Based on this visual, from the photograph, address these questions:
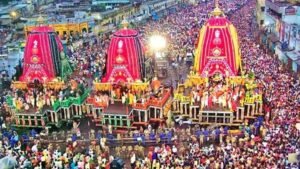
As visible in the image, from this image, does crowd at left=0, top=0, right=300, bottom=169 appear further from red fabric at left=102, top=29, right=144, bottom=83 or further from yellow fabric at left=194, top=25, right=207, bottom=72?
yellow fabric at left=194, top=25, right=207, bottom=72

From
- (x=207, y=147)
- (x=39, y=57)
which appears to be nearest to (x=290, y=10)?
(x=207, y=147)

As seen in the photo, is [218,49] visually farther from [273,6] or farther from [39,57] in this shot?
[273,6]

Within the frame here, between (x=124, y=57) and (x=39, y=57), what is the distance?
597 cm

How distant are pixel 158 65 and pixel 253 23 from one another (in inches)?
943

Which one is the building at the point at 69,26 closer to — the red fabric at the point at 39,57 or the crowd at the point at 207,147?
the red fabric at the point at 39,57

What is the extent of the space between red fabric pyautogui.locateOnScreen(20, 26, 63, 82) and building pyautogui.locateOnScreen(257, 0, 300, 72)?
724 inches

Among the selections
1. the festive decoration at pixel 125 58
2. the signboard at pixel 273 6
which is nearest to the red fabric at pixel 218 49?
the festive decoration at pixel 125 58

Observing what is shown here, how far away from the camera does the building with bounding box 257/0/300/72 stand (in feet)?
123

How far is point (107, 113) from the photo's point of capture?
91.4ft

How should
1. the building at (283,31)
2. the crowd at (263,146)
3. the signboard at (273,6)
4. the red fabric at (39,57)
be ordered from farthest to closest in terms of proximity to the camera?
1. the signboard at (273,6)
2. the building at (283,31)
3. the red fabric at (39,57)
4. the crowd at (263,146)

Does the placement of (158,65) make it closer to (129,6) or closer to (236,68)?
(236,68)

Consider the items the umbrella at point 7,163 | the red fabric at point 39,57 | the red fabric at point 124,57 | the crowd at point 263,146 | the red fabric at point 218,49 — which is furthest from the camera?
the red fabric at point 39,57

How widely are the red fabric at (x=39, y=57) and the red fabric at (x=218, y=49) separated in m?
10.5

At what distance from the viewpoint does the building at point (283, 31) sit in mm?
37375
